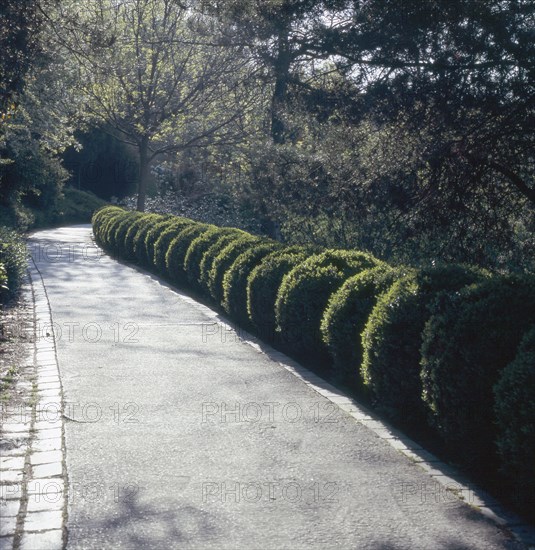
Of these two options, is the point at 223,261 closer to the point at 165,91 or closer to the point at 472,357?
the point at 472,357

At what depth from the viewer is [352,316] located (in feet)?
25.9

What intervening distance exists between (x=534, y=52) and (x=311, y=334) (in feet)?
15.2

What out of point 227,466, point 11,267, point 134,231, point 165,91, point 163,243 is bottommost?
point 227,466

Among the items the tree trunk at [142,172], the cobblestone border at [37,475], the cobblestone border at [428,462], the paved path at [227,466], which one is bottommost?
the cobblestone border at [37,475]

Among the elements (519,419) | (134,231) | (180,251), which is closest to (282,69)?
(180,251)

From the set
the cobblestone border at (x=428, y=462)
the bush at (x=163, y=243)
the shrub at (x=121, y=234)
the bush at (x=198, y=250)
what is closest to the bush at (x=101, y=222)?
the shrub at (x=121, y=234)

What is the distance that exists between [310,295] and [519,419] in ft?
15.8

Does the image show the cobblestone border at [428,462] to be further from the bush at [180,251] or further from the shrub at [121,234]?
the shrub at [121,234]

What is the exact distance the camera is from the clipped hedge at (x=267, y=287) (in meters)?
10.6

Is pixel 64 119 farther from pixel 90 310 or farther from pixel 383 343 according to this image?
pixel 383 343

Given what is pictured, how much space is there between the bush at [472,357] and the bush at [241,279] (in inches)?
247

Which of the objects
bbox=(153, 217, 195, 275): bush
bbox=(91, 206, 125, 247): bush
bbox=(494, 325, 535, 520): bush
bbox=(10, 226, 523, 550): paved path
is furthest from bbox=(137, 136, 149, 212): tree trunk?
bbox=(494, 325, 535, 520): bush

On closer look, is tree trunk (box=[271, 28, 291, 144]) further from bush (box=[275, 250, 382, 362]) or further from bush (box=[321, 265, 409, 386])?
bush (box=[321, 265, 409, 386])

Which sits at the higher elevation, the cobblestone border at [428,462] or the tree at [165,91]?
the tree at [165,91]
